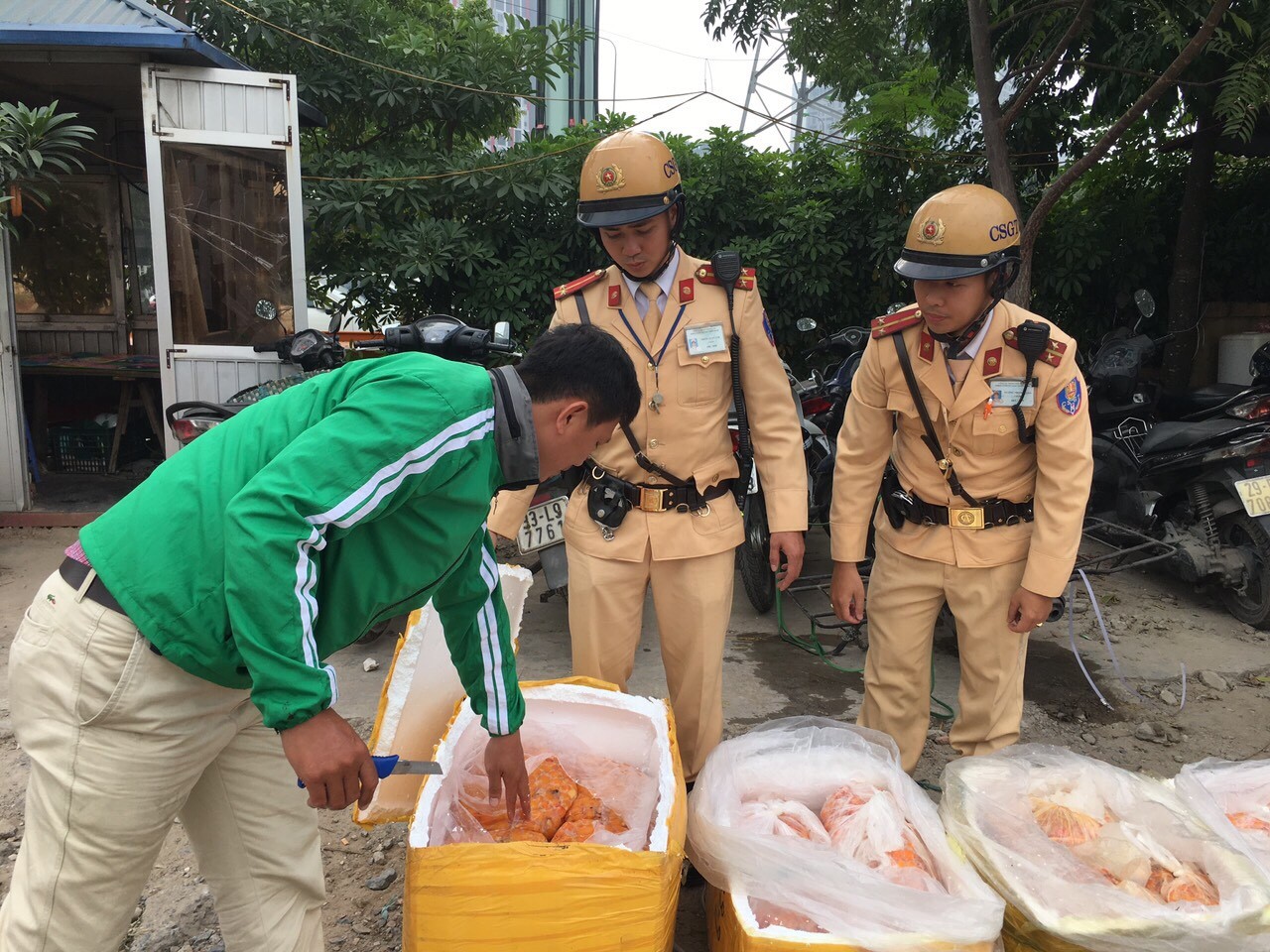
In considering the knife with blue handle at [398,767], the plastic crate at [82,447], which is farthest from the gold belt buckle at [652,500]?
the plastic crate at [82,447]

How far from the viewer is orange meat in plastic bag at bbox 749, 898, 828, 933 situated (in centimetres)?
162

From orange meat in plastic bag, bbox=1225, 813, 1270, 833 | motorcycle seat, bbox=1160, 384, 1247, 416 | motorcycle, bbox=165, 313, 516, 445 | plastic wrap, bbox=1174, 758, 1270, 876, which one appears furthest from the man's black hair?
motorcycle seat, bbox=1160, 384, 1247, 416

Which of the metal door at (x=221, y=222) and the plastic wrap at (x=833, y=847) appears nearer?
the plastic wrap at (x=833, y=847)

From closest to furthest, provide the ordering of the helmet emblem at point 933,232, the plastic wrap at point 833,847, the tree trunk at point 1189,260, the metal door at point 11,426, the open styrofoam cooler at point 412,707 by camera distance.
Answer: the plastic wrap at point 833,847 → the open styrofoam cooler at point 412,707 → the helmet emblem at point 933,232 → the metal door at point 11,426 → the tree trunk at point 1189,260

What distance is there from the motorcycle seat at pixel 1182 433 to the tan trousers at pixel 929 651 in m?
2.64

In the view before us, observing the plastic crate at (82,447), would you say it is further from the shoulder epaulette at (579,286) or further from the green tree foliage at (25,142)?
the shoulder epaulette at (579,286)

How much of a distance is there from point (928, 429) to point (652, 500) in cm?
77

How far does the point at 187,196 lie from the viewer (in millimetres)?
5473

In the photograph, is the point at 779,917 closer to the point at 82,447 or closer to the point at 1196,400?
the point at 1196,400

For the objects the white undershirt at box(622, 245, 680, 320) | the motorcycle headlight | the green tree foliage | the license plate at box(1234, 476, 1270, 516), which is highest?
the green tree foliage

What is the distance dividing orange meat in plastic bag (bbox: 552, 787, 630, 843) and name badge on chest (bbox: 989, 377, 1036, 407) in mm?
1394

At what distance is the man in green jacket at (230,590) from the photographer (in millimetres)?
1281

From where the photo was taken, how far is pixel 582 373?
1498 millimetres

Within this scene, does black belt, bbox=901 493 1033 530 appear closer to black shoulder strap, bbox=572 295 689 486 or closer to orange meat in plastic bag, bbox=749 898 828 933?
black shoulder strap, bbox=572 295 689 486
